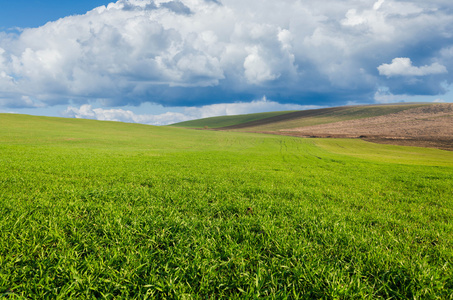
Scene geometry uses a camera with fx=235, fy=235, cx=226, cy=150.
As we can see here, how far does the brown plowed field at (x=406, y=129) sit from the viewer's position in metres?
69.5

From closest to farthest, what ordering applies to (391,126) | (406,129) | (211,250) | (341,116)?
(211,250)
(406,129)
(391,126)
(341,116)

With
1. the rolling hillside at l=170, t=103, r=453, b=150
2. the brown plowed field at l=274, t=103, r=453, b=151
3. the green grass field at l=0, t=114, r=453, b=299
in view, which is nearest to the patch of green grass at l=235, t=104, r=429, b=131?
the rolling hillside at l=170, t=103, r=453, b=150

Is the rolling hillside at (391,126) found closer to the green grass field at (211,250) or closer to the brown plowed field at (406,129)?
the brown plowed field at (406,129)

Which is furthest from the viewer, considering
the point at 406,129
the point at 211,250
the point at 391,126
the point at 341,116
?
the point at 341,116

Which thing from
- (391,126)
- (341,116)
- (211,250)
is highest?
(341,116)

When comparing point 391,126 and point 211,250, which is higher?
point 211,250

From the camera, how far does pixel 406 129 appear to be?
9231 cm

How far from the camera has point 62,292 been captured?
3.04 meters

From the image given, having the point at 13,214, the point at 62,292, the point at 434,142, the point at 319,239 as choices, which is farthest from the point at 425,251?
the point at 434,142

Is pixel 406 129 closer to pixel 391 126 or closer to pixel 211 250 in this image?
pixel 391 126

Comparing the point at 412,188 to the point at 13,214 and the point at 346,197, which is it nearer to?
the point at 346,197

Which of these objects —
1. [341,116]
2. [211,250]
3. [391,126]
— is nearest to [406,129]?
[391,126]

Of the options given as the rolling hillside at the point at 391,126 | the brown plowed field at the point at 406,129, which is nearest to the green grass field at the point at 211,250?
the brown plowed field at the point at 406,129

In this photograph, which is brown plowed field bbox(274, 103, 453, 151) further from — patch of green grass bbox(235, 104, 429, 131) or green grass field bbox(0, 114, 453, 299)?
green grass field bbox(0, 114, 453, 299)
